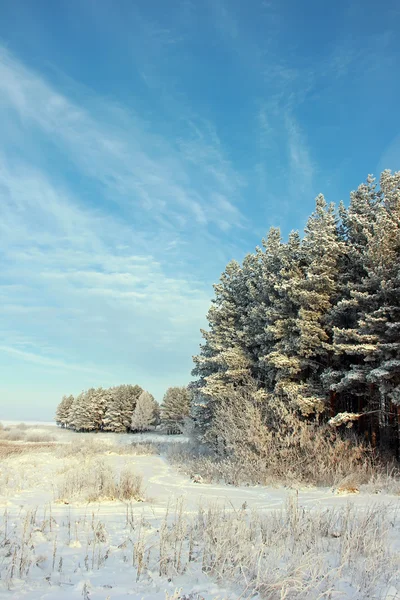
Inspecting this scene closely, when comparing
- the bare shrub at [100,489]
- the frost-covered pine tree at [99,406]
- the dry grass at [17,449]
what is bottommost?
the dry grass at [17,449]

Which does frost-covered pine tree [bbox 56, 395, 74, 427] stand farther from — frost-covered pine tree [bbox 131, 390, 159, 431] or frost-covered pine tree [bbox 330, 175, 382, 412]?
frost-covered pine tree [bbox 330, 175, 382, 412]

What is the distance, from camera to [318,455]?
14117 millimetres

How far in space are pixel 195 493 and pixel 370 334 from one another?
8.16m

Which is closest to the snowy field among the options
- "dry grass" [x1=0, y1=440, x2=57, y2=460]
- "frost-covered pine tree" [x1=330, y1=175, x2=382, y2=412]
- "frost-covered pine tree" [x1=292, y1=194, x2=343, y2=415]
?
"frost-covered pine tree" [x1=330, y1=175, x2=382, y2=412]

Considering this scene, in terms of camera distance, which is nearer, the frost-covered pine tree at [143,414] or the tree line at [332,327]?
the tree line at [332,327]

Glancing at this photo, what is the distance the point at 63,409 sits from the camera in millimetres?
103688

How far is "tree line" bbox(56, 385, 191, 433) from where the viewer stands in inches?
2904

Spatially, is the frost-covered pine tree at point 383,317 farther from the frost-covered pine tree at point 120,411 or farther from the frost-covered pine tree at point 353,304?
the frost-covered pine tree at point 120,411

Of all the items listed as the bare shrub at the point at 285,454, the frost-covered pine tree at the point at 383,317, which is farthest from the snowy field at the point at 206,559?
the frost-covered pine tree at the point at 383,317

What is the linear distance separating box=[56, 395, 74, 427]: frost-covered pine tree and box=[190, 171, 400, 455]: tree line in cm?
8972

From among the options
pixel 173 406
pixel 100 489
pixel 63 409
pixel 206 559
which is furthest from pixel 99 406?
pixel 206 559

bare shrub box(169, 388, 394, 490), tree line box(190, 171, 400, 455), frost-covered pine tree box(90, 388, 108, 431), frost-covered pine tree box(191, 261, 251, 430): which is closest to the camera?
bare shrub box(169, 388, 394, 490)

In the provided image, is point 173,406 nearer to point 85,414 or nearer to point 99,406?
point 99,406

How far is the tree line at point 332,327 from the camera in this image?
48.5 ft
